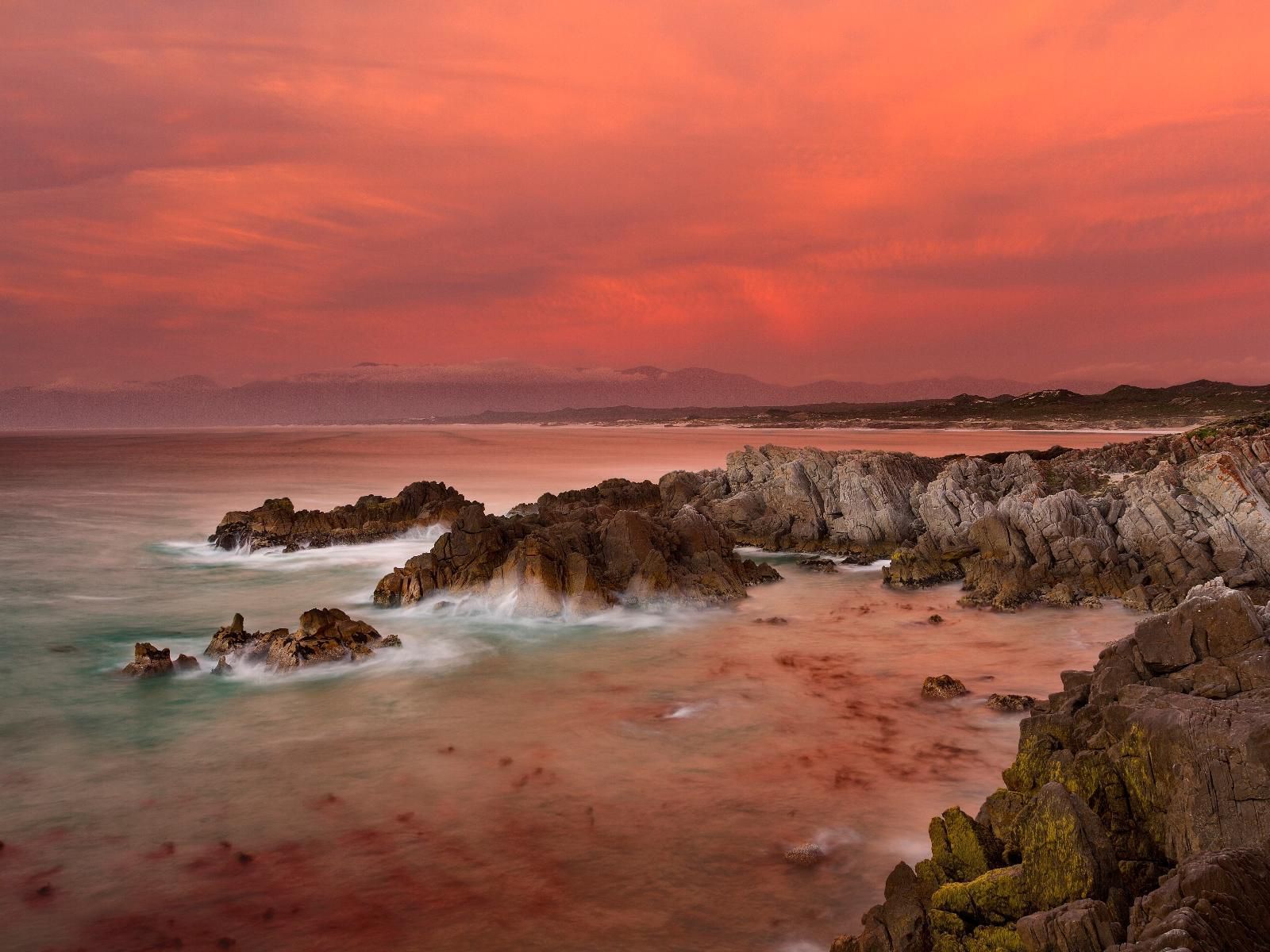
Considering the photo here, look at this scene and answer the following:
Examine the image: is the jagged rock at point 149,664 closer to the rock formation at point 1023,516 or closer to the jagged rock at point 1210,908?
the jagged rock at point 1210,908

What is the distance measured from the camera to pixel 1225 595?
1096cm

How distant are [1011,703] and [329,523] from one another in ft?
102

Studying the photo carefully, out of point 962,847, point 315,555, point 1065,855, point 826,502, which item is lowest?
point 315,555

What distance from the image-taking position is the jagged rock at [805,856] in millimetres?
10406

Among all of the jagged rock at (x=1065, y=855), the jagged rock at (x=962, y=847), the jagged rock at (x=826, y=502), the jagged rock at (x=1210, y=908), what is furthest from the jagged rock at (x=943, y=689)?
the jagged rock at (x=826, y=502)

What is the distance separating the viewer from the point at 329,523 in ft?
126

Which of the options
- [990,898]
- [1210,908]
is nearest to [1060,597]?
[990,898]

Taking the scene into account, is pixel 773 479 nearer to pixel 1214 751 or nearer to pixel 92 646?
pixel 92 646

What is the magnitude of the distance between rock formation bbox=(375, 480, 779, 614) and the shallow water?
93 centimetres

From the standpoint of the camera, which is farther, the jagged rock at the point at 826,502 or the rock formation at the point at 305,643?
the jagged rock at the point at 826,502

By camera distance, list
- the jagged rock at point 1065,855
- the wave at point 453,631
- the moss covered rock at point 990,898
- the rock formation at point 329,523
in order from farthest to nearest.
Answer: the rock formation at point 329,523
the wave at point 453,631
the moss covered rock at point 990,898
the jagged rock at point 1065,855

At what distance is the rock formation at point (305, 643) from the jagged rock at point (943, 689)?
12.8 m

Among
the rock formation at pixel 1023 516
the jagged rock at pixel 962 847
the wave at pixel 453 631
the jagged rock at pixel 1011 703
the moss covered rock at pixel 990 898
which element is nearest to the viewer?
the moss covered rock at pixel 990 898

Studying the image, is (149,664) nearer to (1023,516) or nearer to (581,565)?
(581,565)
